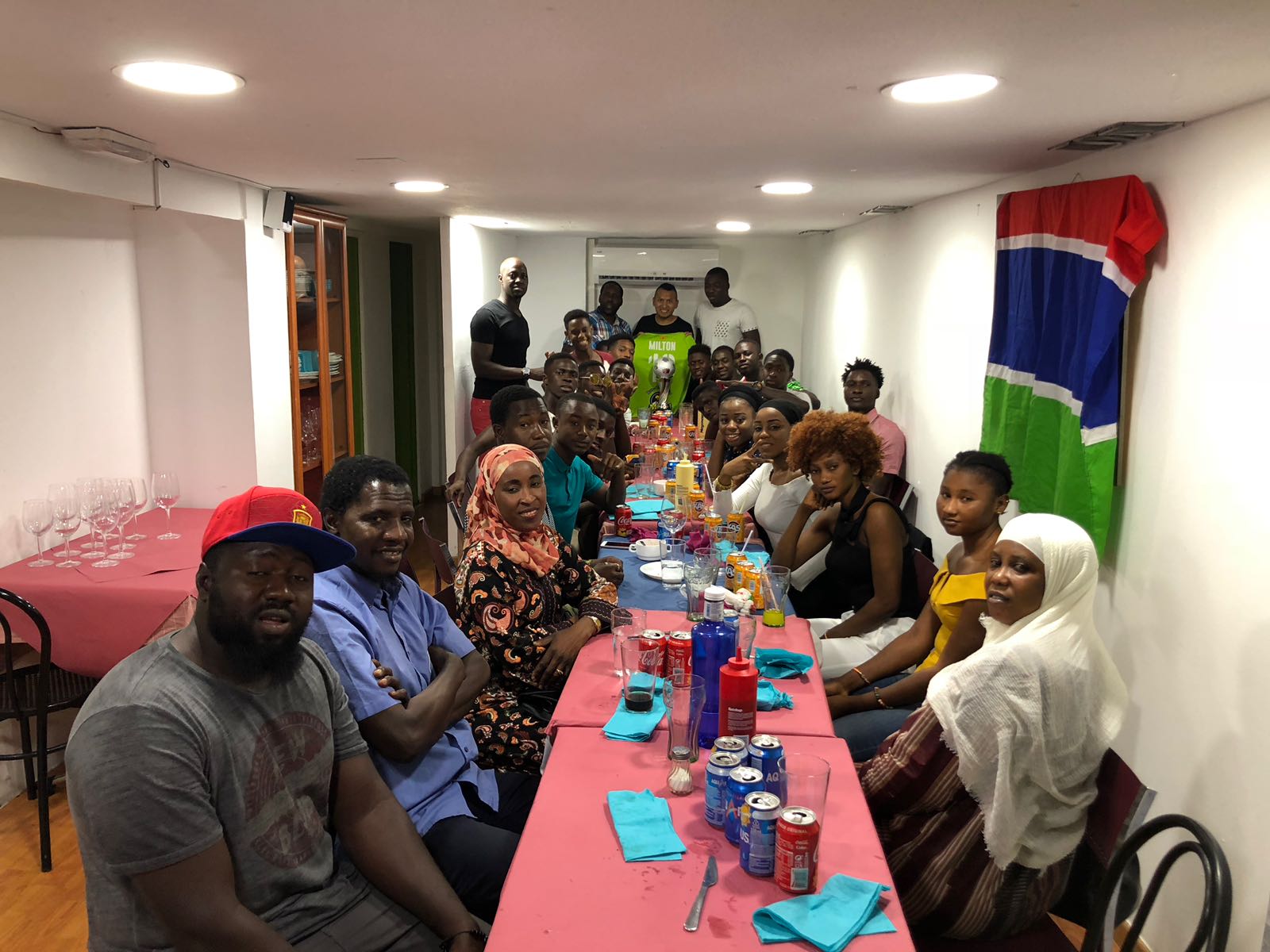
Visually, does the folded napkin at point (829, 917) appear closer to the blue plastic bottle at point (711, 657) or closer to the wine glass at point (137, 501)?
the blue plastic bottle at point (711, 657)

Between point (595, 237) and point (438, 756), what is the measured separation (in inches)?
282

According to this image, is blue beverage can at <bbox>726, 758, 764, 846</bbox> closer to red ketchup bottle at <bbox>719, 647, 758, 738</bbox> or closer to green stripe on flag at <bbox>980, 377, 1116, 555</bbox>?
red ketchup bottle at <bbox>719, 647, 758, 738</bbox>

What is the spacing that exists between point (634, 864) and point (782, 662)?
38.5 inches

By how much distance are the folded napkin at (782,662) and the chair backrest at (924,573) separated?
2.54 ft

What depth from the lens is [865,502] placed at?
3250mm

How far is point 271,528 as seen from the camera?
1.60 metres

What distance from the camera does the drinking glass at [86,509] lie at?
11.7 ft

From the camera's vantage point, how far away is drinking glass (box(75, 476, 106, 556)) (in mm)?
3566

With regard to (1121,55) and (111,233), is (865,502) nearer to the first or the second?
(1121,55)

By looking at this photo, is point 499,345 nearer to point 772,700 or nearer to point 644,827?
point 772,700

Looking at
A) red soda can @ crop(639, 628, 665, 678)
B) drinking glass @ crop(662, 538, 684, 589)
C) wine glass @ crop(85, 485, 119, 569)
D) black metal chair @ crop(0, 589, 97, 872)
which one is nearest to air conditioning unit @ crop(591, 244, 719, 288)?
drinking glass @ crop(662, 538, 684, 589)

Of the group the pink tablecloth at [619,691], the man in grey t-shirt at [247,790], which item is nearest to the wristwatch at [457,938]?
the man in grey t-shirt at [247,790]

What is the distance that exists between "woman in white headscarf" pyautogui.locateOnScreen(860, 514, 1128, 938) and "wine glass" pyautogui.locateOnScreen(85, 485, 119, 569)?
9.67 feet

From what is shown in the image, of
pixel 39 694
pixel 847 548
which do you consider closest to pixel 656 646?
pixel 847 548
